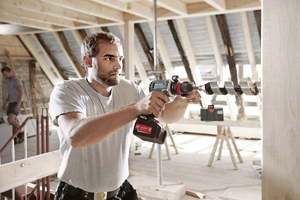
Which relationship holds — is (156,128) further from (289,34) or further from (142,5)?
(142,5)

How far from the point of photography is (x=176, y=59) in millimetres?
5195

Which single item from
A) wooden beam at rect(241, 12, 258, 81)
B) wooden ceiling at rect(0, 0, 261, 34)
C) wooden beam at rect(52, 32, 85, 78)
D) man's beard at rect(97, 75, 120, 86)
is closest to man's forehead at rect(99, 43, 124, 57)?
man's beard at rect(97, 75, 120, 86)

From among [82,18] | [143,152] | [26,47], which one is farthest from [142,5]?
[26,47]

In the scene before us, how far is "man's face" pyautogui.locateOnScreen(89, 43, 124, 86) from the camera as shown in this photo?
1312 millimetres

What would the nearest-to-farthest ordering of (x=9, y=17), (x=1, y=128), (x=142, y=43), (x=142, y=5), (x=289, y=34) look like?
1. (x=289, y=34)
2. (x=142, y=5)
3. (x=9, y=17)
4. (x=1, y=128)
5. (x=142, y=43)

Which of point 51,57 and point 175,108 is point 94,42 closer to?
point 175,108

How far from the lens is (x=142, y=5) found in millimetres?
3861

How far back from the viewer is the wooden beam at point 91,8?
3328 mm

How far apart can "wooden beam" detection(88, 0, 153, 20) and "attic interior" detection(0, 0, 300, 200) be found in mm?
13

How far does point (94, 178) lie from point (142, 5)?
3093 mm

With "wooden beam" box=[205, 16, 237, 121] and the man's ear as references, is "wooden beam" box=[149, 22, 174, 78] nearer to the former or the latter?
"wooden beam" box=[205, 16, 237, 121]

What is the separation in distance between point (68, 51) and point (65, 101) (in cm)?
496

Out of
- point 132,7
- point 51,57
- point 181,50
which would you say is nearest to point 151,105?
point 132,7

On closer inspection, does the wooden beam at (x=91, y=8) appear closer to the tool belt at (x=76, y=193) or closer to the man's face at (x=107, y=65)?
the man's face at (x=107, y=65)
